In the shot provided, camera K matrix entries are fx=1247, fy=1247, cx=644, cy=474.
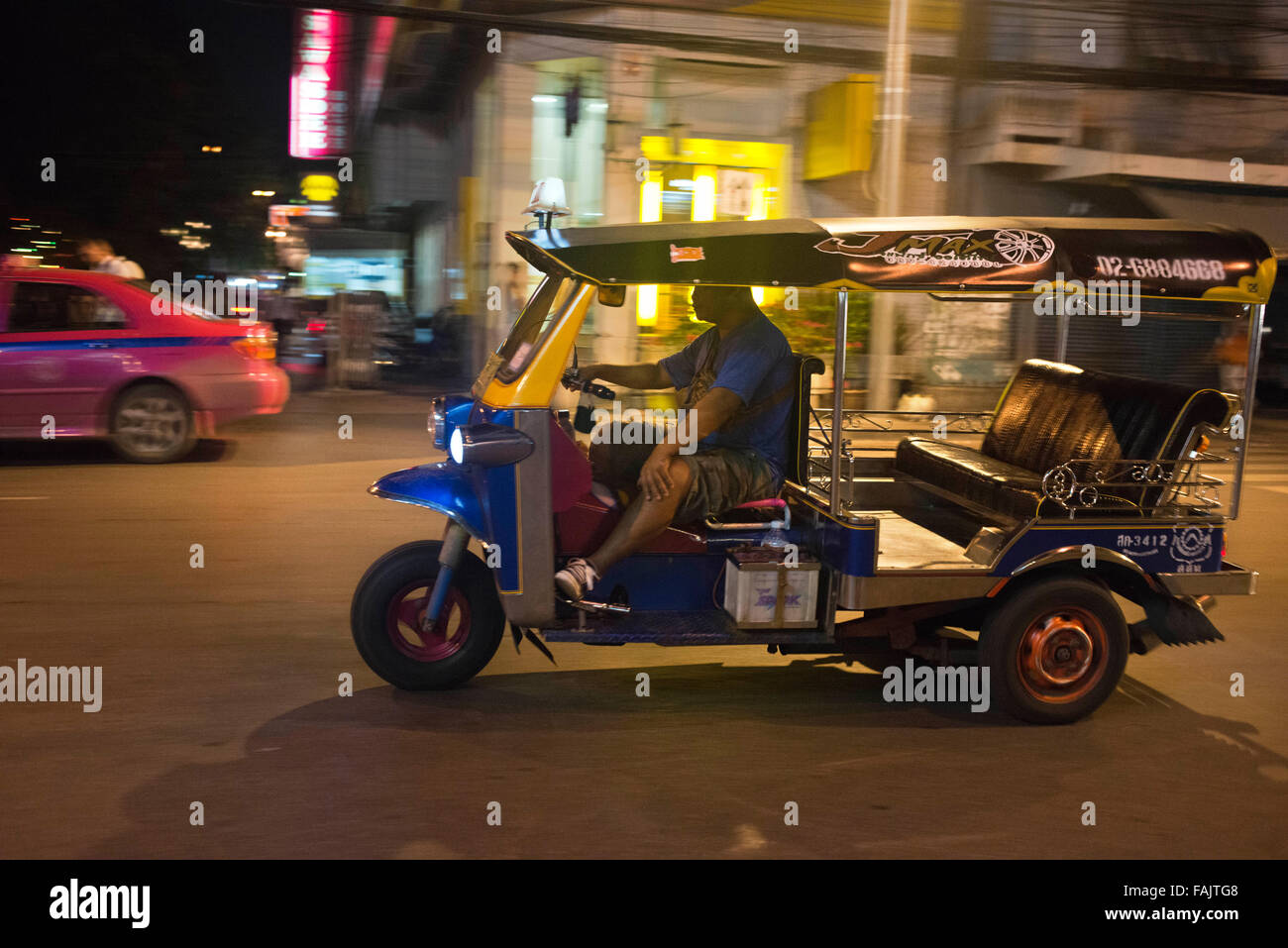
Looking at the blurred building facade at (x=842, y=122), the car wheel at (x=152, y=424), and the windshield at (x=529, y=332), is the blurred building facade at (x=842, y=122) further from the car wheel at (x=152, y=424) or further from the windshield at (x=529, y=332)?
the windshield at (x=529, y=332)

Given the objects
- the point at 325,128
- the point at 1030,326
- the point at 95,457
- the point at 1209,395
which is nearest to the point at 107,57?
the point at 325,128

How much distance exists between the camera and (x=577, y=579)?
5016 millimetres

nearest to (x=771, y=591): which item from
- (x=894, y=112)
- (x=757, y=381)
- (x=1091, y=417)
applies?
(x=757, y=381)

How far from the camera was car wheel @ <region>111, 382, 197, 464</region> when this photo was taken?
1074cm

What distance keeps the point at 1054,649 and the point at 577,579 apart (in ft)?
6.74

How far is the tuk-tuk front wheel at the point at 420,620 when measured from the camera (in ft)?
16.8

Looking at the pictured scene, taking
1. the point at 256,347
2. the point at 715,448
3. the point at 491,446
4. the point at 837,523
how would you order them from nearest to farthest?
the point at 491,446, the point at 837,523, the point at 715,448, the point at 256,347

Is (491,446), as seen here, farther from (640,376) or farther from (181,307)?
(181,307)

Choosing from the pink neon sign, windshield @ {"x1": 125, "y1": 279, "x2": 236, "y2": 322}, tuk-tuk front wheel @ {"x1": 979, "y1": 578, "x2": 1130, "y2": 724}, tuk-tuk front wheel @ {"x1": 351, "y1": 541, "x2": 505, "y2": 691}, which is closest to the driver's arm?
tuk-tuk front wheel @ {"x1": 351, "y1": 541, "x2": 505, "y2": 691}

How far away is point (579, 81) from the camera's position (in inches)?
655

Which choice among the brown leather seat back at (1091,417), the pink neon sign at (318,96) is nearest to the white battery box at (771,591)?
the brown leather seat back at (1091,417)

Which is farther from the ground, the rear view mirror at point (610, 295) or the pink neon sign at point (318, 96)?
the pink neon sign at point (318, 96)

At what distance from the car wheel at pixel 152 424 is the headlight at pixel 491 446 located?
22.4 feet

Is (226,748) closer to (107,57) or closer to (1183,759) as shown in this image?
(1183,759)
